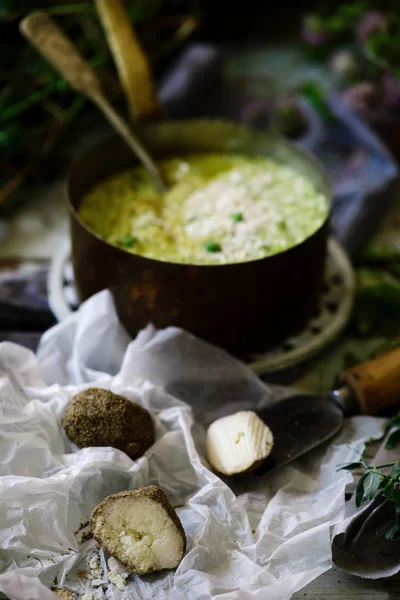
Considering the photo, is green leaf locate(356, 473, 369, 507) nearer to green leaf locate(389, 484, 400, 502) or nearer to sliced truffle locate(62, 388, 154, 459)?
green leaf locate(389, 484, 400, 502)

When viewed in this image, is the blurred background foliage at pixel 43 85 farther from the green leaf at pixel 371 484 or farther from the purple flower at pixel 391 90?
the green leaf at pixel 371 484

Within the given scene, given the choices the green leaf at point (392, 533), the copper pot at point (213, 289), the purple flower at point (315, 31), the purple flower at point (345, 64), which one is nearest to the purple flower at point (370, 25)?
the purple flower at point (345, 64)

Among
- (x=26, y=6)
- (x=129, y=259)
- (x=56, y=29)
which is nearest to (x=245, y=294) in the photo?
(x=129, y=259)

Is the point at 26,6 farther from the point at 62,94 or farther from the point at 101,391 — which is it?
the point at 101,391

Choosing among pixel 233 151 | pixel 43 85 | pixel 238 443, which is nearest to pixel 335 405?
pixel 238 443

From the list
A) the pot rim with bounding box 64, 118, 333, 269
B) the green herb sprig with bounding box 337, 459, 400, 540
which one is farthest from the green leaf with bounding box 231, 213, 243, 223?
the green herb sprig with bounding box 337, 459, 400, 540

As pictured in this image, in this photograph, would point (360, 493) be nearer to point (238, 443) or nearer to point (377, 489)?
point (377, 489)
